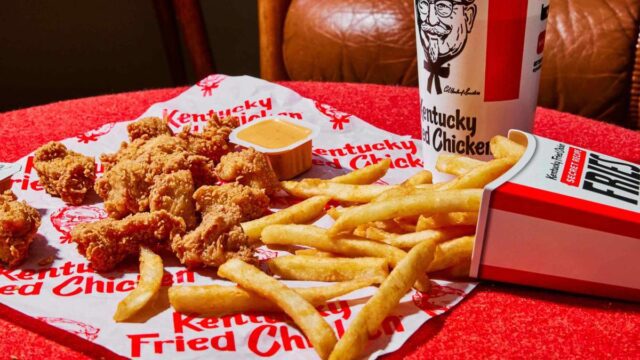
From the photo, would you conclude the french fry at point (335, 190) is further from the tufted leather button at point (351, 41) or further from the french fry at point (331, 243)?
the tufted leather button at point (351, 41)

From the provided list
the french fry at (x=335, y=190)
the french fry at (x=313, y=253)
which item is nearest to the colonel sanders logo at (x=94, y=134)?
the french fry at (x=335, y=190)

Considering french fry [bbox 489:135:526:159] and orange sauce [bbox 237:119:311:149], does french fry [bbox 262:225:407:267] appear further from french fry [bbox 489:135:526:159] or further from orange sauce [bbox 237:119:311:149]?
orange sauce [bbox 237:119:311:149]

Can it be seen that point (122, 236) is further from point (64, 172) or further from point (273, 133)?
point (273, 133)

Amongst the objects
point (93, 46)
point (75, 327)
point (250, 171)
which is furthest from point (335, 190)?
point (93, 46)

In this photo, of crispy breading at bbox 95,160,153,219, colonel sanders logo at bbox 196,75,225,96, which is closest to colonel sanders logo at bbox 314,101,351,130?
colonel sanders logo at bbox 196,75,225,96

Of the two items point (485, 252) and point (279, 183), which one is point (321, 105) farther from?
point (485, 252)
